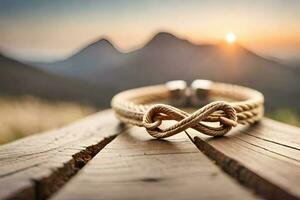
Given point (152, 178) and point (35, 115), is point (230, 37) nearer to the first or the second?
point (35, 115)

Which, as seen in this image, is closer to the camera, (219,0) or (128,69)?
(219,0)

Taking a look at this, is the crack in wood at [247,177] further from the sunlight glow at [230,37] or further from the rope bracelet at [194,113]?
the sunlight glow at [230,37]

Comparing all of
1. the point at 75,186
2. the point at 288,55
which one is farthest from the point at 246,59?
the point at 75,186

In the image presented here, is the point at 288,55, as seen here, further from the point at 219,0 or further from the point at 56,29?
the point at 56,29

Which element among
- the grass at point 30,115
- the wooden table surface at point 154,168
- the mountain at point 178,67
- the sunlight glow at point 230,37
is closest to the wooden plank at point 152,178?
the wooden table surface at point 154,168

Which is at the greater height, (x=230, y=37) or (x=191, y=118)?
(x=230, y=37)

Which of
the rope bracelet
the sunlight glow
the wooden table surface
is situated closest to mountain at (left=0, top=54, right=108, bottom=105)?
the rope bracelet

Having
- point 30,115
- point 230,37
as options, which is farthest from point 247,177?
point 230,37
